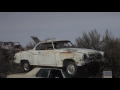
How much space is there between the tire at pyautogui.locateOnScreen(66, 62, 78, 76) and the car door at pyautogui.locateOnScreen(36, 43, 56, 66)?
2.51 ft

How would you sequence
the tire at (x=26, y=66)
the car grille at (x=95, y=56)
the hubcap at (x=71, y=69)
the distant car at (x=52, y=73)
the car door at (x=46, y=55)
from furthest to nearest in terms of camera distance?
the tire at (x=26, y=66) → the car door at (x=46, y=55) → the car grille at (x=95, y=56) → the hubcap at (x=71, y=69) → the distant car at (x=52, y=73)

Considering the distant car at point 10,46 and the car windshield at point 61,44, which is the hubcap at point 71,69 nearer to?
the car windshield at point 61,44

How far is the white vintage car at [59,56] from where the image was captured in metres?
9.15

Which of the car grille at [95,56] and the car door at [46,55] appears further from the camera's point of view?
the car door at [46,55]

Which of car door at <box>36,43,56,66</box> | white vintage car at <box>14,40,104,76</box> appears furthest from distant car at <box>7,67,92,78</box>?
car door at <box>36,43,56,66</box>

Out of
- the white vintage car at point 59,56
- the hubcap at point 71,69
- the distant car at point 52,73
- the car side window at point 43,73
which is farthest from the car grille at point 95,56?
the car side window at point 43,73

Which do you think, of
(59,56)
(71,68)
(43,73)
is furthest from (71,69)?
(43,73)

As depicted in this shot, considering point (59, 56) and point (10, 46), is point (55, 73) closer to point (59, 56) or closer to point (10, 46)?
point (59, 56)

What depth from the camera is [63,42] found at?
1033cm

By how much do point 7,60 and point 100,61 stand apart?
5553 mm
